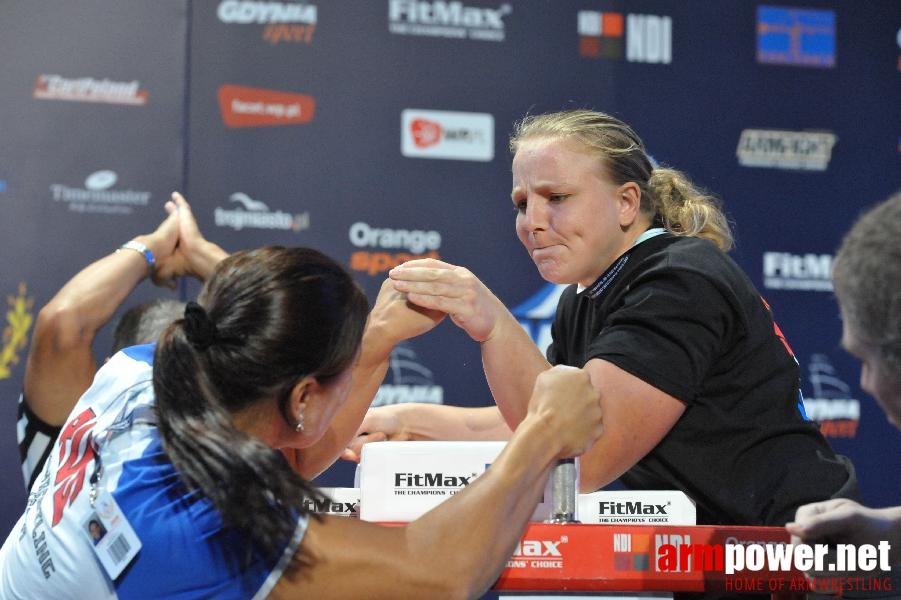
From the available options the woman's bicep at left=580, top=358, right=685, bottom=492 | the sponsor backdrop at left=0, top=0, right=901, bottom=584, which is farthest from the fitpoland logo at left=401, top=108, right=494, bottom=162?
the woman's bicep at left=580, top=358, right=685, bottom=492

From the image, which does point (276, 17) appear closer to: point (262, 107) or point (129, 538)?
point (262, 107)

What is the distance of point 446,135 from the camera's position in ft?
12.9

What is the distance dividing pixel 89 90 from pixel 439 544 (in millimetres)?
2944

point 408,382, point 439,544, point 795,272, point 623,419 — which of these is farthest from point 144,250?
point 795,272

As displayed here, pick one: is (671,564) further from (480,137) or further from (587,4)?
(587,4)

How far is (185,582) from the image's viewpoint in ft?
3.83

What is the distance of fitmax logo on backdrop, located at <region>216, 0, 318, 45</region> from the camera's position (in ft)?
12.5

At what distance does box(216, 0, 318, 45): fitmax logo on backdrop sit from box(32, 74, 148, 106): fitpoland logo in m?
0.40

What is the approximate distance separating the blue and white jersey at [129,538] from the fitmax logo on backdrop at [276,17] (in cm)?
272

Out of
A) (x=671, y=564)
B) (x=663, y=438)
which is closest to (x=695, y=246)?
(x=663, y=438)

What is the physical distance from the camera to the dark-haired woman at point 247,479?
1168 millimetres

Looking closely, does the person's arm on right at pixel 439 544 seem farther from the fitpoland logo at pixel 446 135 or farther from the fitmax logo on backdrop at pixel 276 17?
the fitmax logo on backdrop at pixel 276 17

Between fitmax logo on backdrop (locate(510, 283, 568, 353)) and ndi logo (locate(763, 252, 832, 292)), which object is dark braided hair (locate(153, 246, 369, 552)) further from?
ndi logo (locate(763, 252, 832, 292))

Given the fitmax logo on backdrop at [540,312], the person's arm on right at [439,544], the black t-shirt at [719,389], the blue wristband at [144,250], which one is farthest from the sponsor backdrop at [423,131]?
the person's arm on right at [439,544]
